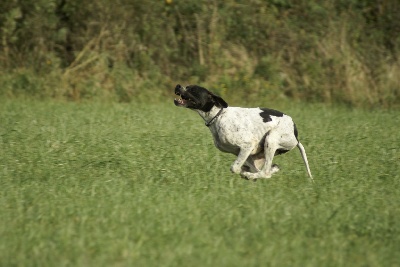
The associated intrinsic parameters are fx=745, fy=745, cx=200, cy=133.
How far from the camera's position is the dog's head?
290 inches

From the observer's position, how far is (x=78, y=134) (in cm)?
1055

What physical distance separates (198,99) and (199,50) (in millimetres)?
9695

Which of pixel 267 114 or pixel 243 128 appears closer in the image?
pixel 243 128

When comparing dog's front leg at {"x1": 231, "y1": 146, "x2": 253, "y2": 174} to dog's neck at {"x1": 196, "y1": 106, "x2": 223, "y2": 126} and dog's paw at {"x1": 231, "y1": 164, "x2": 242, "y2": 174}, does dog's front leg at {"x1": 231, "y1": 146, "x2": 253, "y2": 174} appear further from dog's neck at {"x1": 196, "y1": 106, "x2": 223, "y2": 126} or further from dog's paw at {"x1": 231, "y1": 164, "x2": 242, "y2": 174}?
dog's neck at {"x1": 196, "y1": 106, "x2": 223, "y2": 126}

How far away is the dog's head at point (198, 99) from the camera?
7.37 m

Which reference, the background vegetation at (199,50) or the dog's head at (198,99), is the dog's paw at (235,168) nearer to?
the dog's head at (198,99)

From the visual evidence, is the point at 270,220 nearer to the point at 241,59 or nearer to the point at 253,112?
the point at 253,112

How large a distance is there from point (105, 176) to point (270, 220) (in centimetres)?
235

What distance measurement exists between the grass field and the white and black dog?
0.97 feet

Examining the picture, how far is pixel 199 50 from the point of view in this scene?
17.0 metres

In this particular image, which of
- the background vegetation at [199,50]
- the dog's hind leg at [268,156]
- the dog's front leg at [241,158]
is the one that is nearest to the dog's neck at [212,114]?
the dog's front leg at [241,158]

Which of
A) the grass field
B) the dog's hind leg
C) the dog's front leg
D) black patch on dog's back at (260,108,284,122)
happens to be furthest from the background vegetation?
the dog's front leg

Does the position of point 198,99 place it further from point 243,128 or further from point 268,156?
point 268,156

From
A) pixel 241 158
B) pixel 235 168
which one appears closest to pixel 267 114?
pixel 241 158
